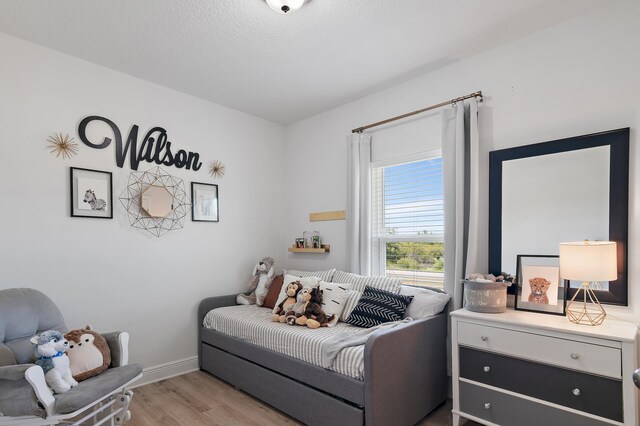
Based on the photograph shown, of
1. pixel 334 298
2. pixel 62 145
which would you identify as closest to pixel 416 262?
pixel 334 298

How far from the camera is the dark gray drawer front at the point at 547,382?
5.54ft

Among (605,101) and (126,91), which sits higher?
(126,91)

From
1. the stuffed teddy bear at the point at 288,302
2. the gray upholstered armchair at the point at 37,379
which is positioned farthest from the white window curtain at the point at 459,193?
the gray upholstered armchair at the point at 37,379

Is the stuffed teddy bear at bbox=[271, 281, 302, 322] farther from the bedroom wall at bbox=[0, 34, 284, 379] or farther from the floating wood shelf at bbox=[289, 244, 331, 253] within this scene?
the bedroom wall at bbox=[0, 34, 284, 379]

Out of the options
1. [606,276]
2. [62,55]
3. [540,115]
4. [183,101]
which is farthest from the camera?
[183,101]

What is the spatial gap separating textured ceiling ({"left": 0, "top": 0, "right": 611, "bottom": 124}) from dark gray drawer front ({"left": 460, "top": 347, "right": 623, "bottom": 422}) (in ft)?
6.95

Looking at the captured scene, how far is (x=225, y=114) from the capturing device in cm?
369

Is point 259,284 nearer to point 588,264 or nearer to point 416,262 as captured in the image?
point 416,262

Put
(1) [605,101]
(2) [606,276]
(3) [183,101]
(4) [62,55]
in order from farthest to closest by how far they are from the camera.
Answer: (3) [183,101] → (4) [62,55] → (1) [605,101] → (2) [606,276]

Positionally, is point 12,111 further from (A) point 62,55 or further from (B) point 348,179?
(B) point 348,179

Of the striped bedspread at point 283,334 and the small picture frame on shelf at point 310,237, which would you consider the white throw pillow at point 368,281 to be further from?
the small picture frame on shelf at point 310,237

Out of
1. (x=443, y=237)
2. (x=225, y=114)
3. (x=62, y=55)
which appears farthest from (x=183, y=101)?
(x=443, y=237)

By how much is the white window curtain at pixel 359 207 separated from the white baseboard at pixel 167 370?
1772 mm

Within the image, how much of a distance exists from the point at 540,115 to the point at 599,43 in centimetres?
50
